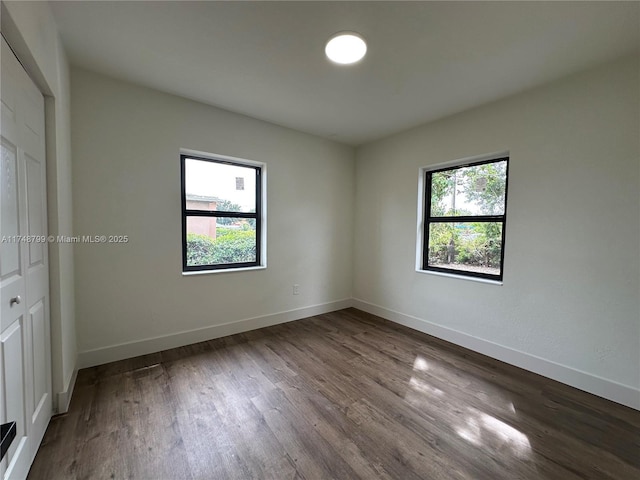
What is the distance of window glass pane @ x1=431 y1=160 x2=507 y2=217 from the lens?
2705 mm

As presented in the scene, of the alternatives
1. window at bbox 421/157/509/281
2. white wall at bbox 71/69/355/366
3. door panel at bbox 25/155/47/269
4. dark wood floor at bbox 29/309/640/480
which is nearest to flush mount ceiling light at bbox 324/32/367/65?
white wall at bbox 71/69/355/366

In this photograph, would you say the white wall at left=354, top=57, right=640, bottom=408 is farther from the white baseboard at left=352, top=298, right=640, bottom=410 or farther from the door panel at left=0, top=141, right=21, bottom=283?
the door panel at left=0, top=141, right=21, bottom=283

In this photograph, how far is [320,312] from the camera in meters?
3.91

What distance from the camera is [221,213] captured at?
9.98 feet

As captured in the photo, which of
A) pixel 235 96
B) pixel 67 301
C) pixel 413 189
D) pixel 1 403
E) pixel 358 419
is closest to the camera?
pixel 1 403

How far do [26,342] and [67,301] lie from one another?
675 mm

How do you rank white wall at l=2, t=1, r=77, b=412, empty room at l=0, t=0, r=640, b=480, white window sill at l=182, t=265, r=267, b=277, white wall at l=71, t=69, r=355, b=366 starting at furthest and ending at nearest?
1. white window sill at l=182, t=265, r=267, b=277
2. white wall at l=71, t=69, r=355, b=366
3. empty room at l=0, t=0, r=640, b=480
4. white wall at l=2, t=1, r=77, b=412

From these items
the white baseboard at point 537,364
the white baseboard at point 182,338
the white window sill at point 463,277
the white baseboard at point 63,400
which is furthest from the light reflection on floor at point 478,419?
the white baseboard at point 63,400

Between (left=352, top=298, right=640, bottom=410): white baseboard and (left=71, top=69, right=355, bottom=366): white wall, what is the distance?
1710mm

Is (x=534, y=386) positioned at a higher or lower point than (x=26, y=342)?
lower

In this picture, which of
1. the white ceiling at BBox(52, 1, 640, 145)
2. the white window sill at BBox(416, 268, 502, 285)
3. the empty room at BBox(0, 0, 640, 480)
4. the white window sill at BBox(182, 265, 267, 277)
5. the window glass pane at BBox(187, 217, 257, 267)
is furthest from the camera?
the window glass pane at BBox(187, 217, 257, 267)

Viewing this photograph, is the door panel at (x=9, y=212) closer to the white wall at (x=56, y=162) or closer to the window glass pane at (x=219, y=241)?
the white wall at (x=56, y=162)

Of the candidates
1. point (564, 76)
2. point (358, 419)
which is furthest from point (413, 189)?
point (358, 419)

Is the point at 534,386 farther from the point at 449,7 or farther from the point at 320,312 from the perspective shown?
the point at 449,7
